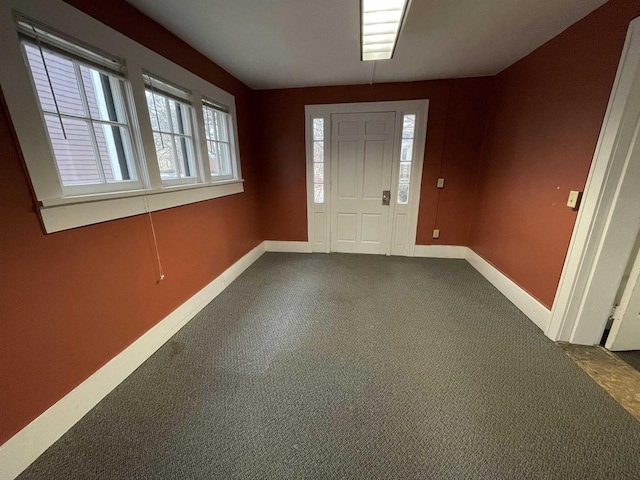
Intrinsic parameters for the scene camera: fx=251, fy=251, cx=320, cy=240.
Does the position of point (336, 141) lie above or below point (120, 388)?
above

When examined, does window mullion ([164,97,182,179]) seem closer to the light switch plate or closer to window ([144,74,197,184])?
window ([144,74,197,184])

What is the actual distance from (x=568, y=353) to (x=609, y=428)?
644 mm

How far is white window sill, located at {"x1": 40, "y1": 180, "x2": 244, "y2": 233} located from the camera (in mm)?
1271

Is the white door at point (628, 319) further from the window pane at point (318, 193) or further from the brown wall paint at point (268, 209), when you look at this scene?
the window pane at point (318, 193)

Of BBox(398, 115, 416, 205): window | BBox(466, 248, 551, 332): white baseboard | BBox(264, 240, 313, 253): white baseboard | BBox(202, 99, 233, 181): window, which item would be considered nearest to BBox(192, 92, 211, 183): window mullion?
BBox(202, 99, 233, 181): window

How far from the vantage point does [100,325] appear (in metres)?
1.52

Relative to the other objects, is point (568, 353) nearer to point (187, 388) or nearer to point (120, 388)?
point (187, 388)

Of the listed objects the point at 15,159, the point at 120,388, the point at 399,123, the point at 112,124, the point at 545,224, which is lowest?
the point at 120,388

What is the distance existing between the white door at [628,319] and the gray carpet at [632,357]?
3cm

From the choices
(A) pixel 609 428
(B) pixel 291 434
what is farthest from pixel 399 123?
(B) pixel 291 434

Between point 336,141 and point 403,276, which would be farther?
point 336,141

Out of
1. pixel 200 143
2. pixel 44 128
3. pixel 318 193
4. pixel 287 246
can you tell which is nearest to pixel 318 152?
pixel 318 193

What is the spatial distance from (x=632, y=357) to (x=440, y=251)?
2093 mm

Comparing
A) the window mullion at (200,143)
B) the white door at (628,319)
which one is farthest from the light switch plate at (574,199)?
the window mullion at (200,143)
